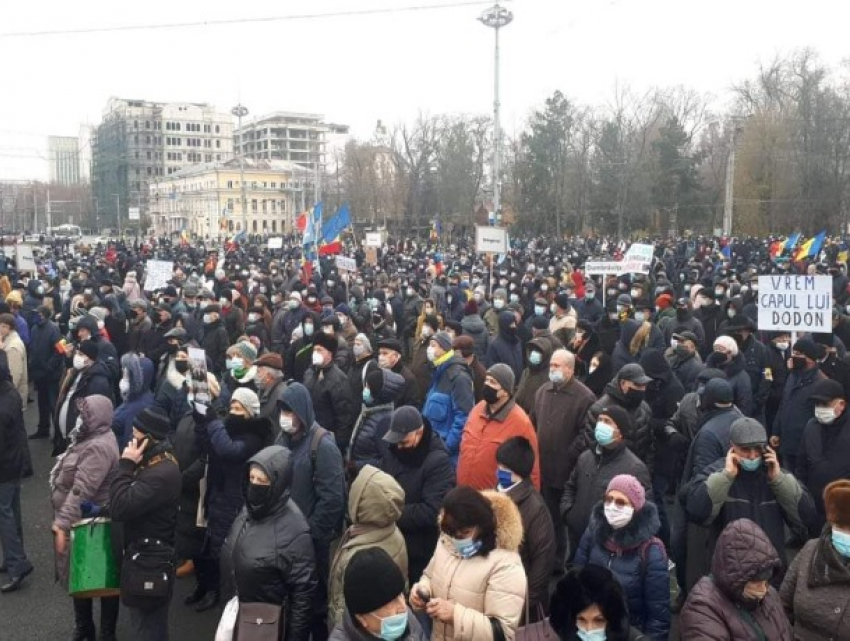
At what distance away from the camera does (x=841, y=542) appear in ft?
12.1

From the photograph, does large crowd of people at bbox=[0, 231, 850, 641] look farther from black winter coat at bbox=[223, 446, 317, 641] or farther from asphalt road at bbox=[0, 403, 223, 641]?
asphalt road at bbox=[0, 403, 223, 641]

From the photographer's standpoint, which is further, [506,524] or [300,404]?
[300,404]

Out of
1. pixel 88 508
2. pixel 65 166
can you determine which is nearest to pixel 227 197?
pixel 65 166

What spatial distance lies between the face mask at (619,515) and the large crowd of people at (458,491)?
2 centimetres

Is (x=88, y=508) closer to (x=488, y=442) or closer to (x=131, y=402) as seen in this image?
(x=131, y=402)

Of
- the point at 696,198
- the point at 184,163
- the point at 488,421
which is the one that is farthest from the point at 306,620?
the point at 184,163

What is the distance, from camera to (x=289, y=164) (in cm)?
10719

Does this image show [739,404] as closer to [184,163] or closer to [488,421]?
[488,421]

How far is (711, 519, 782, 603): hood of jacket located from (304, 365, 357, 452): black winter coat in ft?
13.4

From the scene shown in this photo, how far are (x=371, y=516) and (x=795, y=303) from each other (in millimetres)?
5717

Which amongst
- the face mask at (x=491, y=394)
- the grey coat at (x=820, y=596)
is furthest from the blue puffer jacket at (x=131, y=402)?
the grey coat at (x=820, y=596)

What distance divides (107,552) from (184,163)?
116367 millimetres

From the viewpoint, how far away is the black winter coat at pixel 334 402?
276 inches

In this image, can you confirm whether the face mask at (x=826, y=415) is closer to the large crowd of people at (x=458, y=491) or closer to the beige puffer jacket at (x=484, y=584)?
the large crowd of people at (x=458, y=491)
